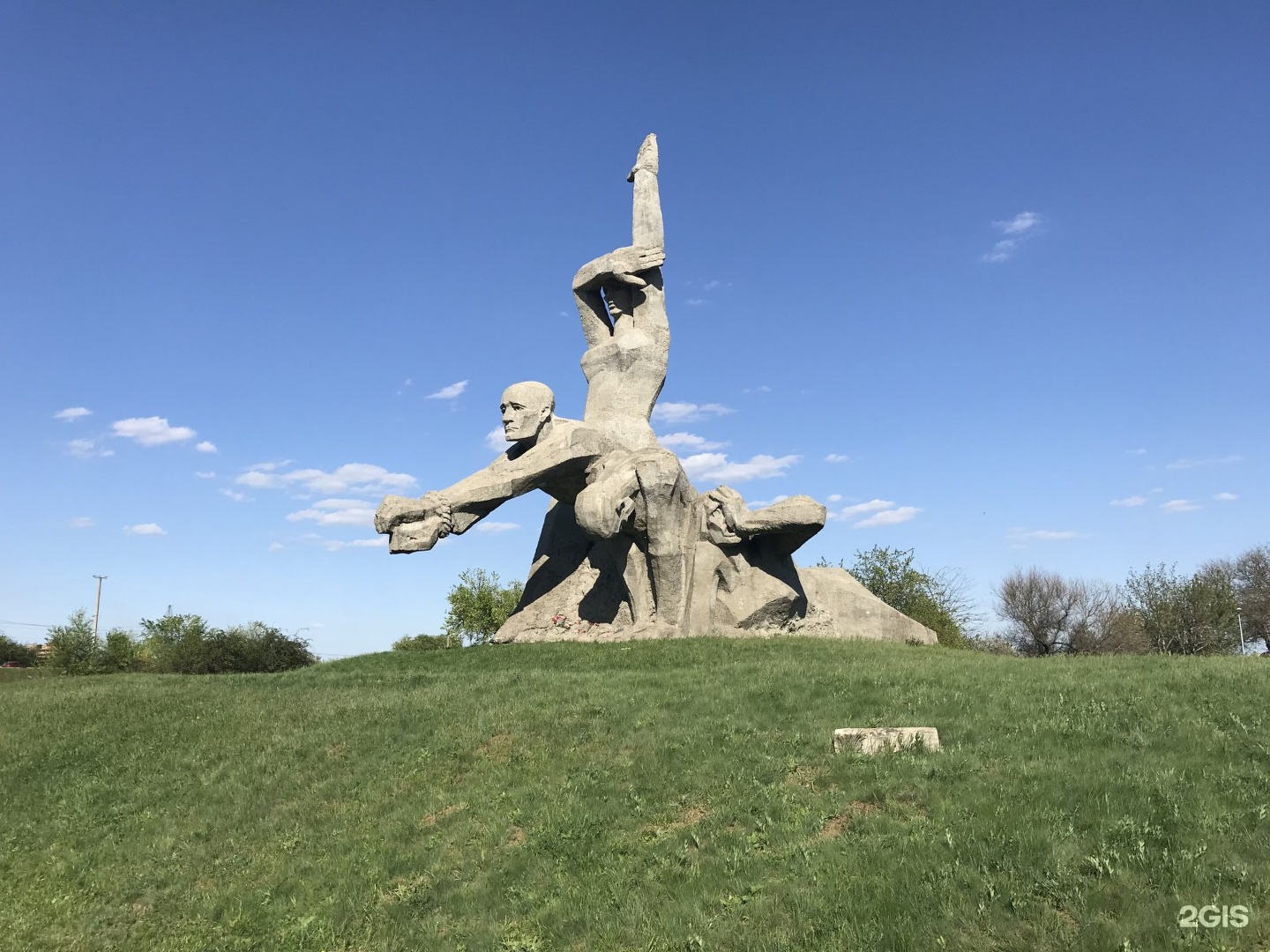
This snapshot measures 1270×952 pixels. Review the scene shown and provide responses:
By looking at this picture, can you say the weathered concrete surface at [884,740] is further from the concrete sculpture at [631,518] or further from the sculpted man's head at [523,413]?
the sculpted man's head at [523,413]

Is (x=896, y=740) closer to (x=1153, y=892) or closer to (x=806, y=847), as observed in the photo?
(x=806, y=847)

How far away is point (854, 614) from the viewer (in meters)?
18.7

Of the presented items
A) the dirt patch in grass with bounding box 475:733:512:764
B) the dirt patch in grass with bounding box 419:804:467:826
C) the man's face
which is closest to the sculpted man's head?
the man's face

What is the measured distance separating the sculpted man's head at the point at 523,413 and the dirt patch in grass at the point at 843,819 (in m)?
10.4

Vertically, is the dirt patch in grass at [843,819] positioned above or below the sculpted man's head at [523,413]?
below

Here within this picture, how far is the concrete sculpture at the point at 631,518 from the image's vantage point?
50.1 feet

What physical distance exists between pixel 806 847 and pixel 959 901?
1.23 m

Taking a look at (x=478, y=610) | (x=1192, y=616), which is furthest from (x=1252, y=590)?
(x=478, y=610)

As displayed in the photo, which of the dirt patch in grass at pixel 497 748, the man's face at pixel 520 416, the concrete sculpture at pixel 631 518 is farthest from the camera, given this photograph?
the man's face at pixel 520 416

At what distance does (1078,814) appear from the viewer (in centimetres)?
633

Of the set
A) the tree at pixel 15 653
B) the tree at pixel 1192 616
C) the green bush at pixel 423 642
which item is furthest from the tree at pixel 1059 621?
the tree at pixel 15 653

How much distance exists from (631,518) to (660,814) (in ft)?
27.3

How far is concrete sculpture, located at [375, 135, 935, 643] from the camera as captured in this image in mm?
15258

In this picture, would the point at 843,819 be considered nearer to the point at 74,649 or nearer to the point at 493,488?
the point at 493,488
